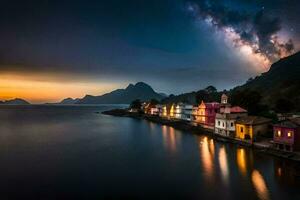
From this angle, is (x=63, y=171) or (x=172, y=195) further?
(x=63, y=171)

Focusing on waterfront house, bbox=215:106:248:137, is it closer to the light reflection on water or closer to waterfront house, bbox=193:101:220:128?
the light reflection on water

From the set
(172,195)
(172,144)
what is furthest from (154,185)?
(172,144)

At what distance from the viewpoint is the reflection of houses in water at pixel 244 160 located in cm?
3576

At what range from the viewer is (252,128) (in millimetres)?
50625

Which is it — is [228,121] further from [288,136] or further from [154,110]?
[154,110]

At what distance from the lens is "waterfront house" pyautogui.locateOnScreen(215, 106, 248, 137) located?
57.6m

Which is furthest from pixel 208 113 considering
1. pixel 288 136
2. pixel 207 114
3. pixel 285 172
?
pixel 285 172

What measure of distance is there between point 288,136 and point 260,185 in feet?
49.4

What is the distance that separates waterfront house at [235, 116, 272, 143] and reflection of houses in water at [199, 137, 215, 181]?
6.73 meters

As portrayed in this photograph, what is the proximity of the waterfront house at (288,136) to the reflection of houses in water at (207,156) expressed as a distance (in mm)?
11030

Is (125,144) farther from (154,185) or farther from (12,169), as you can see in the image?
(154,185)

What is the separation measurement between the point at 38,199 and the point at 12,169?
14612 mm

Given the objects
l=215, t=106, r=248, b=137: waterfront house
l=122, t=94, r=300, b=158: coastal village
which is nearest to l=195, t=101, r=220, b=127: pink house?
l=122, t=94, r=300, b=158: coastal village

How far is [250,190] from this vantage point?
92.5 ft
